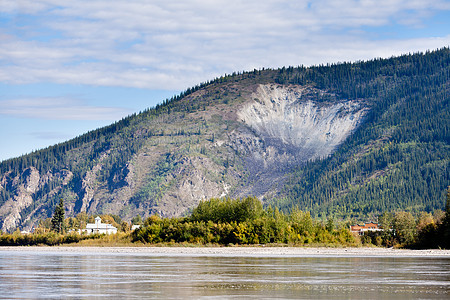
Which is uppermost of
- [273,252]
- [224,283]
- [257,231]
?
[224,283]

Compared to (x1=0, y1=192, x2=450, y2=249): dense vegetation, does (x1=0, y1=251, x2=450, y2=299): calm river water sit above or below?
above

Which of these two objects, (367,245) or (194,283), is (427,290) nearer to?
(194,283)

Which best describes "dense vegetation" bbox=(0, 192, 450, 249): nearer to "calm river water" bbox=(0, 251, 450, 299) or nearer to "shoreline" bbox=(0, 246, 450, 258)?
"shoreline" bbox=(0, 246, 450, 258)

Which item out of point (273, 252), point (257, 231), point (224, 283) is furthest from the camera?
point (257, 231)

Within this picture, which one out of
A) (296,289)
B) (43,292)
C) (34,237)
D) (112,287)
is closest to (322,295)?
(296,289)

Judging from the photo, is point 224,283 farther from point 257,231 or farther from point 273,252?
point 257,231

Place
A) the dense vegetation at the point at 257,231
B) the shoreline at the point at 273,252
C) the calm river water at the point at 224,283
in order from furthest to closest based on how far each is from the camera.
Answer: the dense vegetation at the point at 257,231
the shoreline at the point at 273,252
the calm river water at the point at 224,283

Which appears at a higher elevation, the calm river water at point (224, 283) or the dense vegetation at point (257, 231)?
the calm river water at point (224, 283)

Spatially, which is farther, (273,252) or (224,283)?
(273,252)

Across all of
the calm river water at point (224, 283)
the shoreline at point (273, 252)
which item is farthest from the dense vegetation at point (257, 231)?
the calm river water at point (224, 283)

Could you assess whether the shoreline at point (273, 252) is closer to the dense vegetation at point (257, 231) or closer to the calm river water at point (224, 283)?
the dense vegetation at point (257, 231)

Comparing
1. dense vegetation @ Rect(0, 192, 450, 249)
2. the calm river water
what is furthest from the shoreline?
the calm river water

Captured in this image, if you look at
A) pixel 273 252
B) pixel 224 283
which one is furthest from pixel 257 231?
pixel 224 283

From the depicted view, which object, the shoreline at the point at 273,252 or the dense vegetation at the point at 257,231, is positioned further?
the dense vegetation at the point at 257,231
